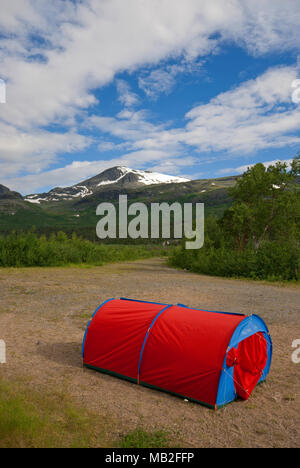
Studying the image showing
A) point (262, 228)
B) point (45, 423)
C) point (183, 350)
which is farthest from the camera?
point (262, 228)

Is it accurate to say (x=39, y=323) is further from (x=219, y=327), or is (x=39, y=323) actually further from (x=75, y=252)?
(x=75, y=252)

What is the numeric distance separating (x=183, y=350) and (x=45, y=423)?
101 inches

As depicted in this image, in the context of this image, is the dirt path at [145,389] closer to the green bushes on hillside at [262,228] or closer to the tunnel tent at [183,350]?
the tunnel tent at [183,350]

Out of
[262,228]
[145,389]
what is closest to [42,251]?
[262,228]

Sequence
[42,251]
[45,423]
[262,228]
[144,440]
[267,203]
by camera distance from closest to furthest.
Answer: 1. [144,440]
2. [45,423]
3. [267,203]
4. [262,228]
5. [42,251]

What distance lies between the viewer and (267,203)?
26.0m

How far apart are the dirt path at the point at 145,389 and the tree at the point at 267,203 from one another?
11.1 metres

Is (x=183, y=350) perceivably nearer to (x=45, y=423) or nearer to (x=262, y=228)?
(x=45, y=423)

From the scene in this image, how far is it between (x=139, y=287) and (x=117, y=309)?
441 inches

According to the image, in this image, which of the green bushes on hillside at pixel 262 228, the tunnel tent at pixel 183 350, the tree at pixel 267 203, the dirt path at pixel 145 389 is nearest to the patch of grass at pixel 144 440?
the dirt path at pixel 145 389

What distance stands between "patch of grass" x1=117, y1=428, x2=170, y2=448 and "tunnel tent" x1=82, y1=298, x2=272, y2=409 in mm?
1310

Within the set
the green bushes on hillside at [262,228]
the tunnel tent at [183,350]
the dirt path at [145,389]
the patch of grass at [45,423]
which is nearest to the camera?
the patch of grass at [45,423]

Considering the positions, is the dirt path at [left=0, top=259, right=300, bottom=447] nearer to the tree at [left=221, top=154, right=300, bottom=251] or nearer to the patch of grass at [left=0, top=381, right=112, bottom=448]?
the patch of grass at [left=0, top=381, right=112, bottom=448]

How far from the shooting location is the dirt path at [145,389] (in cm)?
495
